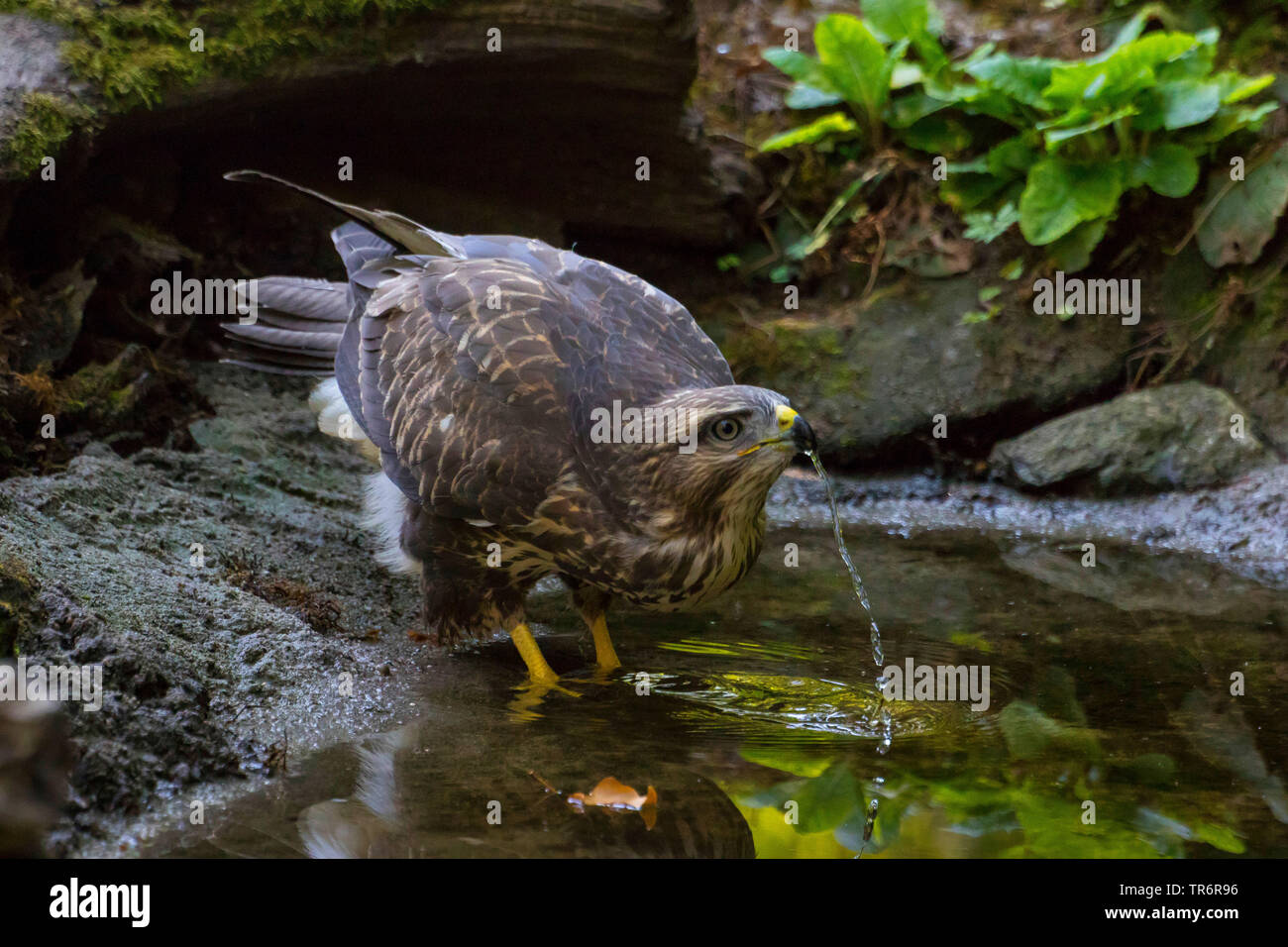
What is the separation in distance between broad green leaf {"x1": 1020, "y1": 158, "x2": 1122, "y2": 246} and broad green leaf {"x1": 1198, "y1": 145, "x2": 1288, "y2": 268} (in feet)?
1.74

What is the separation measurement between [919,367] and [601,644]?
3319 millimetres

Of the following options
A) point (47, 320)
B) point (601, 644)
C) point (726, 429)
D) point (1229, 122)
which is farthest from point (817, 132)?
point (47, 320)

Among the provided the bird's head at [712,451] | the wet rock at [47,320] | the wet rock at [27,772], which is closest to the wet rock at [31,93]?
the wet rock at [47,320]

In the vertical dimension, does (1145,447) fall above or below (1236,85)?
below

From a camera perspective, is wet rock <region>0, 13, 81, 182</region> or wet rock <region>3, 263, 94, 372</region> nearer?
wet rock <region>0, 13, 81, 182</region>

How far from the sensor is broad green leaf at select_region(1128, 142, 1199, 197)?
6.72m

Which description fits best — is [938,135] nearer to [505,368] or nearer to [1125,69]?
[1125,69]

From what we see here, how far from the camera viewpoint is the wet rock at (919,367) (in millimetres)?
7031

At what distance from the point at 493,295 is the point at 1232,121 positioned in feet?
14.7

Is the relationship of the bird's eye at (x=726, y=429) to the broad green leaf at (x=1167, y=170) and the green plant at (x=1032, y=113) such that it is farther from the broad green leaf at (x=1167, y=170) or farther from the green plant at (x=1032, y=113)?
the broad green leaf at (x=1167, y=170)

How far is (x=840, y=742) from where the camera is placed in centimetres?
371

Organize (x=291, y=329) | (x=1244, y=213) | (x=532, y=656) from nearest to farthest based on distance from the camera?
(x=532, y=656), (x=291, y=329), (x=1244, y=213)

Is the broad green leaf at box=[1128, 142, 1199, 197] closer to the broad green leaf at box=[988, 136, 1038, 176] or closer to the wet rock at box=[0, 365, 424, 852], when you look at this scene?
the broad green leaf at box=[988, 136, 1038, 176]

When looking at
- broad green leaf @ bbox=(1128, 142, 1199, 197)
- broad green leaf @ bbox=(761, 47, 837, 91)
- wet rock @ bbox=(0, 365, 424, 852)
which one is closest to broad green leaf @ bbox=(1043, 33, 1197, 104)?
broad green leaf @ bbox=(1128, 142, 1199, 197)
